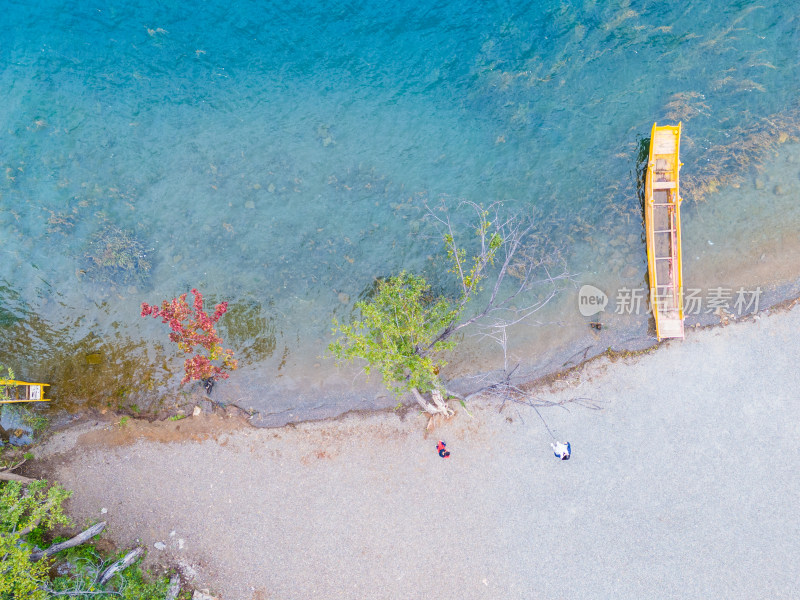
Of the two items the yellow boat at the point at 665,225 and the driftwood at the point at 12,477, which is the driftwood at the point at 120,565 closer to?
the driftwood at the point at 12,477

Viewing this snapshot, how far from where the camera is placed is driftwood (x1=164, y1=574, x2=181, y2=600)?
33.2 ft

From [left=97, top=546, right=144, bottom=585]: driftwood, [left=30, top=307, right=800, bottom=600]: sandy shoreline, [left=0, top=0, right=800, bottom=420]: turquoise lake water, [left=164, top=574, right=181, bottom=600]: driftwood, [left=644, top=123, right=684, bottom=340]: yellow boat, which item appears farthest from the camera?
[left=0, top=0, right=800, bottom=420]: turquoise lake water

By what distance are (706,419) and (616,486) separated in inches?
107

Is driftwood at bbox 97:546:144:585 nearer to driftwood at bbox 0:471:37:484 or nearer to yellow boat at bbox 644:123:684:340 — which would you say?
driftwood at bbox 0:471:37:484

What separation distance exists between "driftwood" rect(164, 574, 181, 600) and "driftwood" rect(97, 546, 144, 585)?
3.19ft

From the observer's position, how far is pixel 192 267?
11.3 metres

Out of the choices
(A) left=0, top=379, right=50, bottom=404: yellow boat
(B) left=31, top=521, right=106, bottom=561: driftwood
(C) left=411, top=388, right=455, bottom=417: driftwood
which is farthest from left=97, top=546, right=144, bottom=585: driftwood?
(C) left=411, top=388, right=455, bottom=417: driftwood

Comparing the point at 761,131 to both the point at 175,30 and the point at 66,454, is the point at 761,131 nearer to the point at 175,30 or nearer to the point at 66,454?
the point at 175,30

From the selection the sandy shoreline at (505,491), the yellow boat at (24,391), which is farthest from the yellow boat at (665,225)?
the yellow boat at (24,391)

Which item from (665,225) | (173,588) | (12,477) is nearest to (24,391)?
(12,477)

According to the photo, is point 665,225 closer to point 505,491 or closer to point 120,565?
point 505,491

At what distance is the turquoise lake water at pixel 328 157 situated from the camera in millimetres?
11172

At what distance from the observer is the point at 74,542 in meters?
10.2

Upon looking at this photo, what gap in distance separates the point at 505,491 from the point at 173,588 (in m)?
8.01
